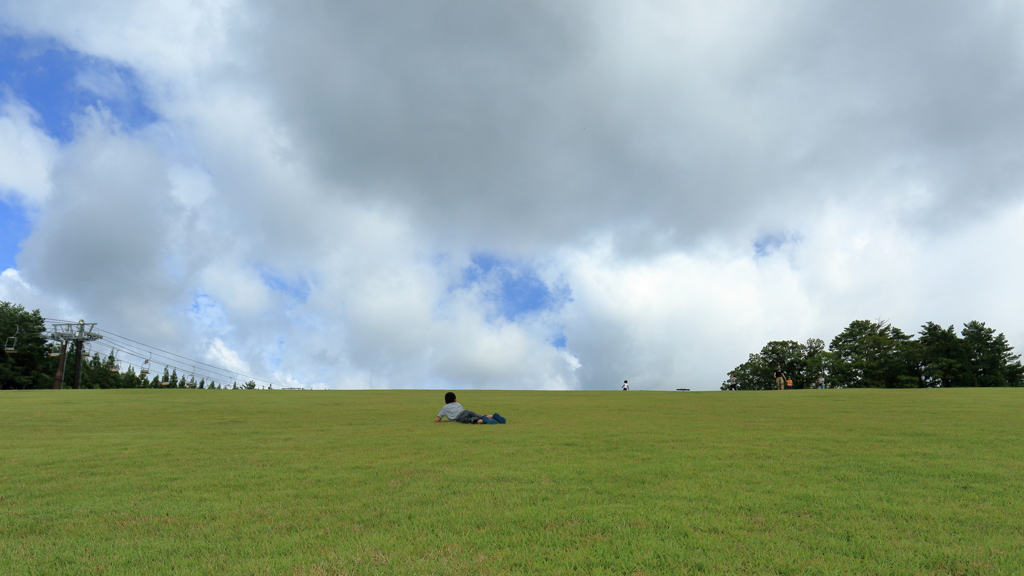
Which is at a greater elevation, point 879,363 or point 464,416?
point 879,363

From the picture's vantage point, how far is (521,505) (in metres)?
6.66

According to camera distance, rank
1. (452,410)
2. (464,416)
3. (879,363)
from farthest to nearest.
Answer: (879,363)
(452,410)
(464,416)

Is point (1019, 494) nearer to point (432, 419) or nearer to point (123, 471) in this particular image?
point (123, 471)

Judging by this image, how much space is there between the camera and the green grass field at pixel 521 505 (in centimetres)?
505

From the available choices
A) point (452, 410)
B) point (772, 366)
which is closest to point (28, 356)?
point (452, 410)

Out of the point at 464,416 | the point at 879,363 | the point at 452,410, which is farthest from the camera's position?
the point at 879,363

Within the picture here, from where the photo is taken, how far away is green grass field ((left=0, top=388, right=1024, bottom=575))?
5.05m

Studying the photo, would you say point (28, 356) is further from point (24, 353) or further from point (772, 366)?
point (772, 366)

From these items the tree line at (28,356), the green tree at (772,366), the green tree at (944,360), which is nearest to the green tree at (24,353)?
the tree line at (28,356)

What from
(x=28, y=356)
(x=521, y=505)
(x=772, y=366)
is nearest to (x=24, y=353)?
(x=28, y=356)

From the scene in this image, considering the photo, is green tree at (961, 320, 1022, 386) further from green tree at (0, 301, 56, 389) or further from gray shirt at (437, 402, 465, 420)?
green tree at (0, 301, 56, 389)

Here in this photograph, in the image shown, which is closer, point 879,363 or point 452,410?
point 452,410

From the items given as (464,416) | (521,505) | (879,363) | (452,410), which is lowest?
(521,505)

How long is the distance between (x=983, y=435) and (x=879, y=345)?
330 ft
